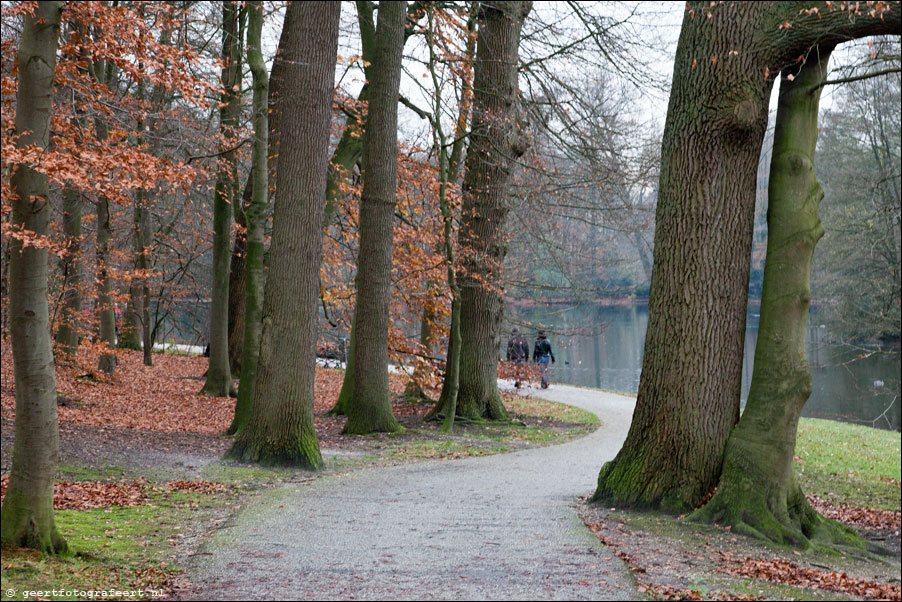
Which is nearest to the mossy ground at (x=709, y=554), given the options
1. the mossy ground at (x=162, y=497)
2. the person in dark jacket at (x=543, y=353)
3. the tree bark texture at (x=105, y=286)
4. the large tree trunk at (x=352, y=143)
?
the mossy ground at (x=162, y=497)

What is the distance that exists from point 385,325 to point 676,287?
6483 millimetres

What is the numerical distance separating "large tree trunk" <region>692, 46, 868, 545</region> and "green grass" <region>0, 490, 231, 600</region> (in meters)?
4.34

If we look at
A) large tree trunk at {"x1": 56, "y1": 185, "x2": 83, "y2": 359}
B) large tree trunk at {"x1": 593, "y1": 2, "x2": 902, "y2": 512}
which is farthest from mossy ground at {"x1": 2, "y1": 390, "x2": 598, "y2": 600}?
large tree trunk at {"x1": 56, "y1": 185, "x2": 83, "y2": 359}

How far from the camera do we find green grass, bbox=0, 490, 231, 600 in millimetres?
4418

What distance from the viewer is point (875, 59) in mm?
7051

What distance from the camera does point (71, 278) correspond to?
54.2 feet

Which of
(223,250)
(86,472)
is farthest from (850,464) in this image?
(223,250)

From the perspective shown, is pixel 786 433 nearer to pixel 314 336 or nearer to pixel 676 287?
pixel 676 287

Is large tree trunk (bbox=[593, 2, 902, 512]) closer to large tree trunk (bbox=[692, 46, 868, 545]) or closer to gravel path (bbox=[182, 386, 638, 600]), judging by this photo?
large tree trunk (bbox=[692, 46, 868, 545])

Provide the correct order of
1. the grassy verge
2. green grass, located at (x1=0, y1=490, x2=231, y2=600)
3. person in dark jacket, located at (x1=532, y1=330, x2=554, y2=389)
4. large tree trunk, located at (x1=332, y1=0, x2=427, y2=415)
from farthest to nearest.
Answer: person in dark jacket, located at (x1=532, y1=330, x2=554, y2=389)
large tree trunk, located at (x1=332, y1=0, x2=427, y2=415)
the grassy verge
green grass, located at (x1=0, y1=490, x2=231, y2=600)

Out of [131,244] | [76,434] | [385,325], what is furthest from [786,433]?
[131,244]

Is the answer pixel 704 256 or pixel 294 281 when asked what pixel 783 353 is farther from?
pixel 294 281

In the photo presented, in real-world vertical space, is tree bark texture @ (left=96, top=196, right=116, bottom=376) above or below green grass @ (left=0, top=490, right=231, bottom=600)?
above

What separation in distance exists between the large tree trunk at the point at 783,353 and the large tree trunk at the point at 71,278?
42.8 feet
